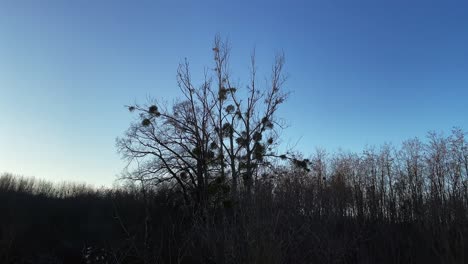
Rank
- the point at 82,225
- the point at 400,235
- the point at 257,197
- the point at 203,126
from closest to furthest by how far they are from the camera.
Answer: the point at 257,197 < the point at 400,235 < the point at 82,225 < the point at 203,126

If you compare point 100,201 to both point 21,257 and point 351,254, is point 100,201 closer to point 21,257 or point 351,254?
point 21,257

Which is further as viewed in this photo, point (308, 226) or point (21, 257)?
point (21, 257)

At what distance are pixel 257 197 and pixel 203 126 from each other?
1694 centimetres

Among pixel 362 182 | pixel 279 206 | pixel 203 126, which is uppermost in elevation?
pixel 203 126

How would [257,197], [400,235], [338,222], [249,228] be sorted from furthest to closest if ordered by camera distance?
[338,222]
[400,235]
[257,197]
[249,228]

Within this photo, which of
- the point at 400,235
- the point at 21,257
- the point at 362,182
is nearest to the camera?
the point at 400,235

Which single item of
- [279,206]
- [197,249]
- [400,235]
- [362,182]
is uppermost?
[362,182]

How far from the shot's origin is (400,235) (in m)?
6.69

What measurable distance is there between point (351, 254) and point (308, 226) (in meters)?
1.40

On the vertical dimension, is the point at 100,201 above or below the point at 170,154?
below

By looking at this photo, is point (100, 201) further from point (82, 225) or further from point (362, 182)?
point (362, 182)

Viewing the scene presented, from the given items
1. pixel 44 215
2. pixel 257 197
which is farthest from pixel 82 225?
pixel 257 197

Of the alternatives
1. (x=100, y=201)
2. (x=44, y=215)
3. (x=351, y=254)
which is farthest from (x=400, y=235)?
(x=100, y=201)

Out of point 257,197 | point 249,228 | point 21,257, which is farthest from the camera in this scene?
point 21,257
